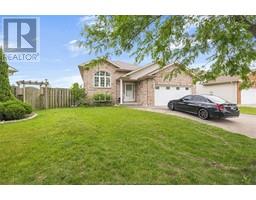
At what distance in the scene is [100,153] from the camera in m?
3.67

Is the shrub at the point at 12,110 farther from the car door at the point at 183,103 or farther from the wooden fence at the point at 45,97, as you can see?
the car door at the point at 183,103

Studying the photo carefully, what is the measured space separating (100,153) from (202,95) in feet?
12.2

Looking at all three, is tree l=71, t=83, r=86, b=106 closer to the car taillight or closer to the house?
the house

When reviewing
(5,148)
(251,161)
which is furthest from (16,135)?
(251,161)

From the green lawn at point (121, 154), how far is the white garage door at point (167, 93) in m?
1.19

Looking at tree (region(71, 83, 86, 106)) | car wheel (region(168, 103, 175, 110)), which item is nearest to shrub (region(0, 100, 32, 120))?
tree (region(71, 83, 86, 106))

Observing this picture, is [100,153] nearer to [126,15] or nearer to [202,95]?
[126,15]

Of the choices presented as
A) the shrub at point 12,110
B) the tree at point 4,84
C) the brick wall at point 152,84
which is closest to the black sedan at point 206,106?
the brick wall at point 152,84

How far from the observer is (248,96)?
5.30 metres

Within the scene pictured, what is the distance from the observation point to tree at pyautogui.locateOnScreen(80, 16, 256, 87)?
3.61 m

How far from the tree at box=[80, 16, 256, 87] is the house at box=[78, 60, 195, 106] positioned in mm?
1643

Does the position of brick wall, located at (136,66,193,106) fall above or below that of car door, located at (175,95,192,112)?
above

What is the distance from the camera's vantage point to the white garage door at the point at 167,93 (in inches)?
255
